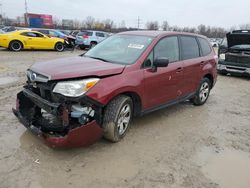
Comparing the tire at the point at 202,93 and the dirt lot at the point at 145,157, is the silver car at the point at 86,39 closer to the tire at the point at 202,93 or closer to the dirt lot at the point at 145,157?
the tire at the point at 202,93

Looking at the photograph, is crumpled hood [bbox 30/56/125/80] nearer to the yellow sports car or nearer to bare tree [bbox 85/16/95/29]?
the yellow sports car

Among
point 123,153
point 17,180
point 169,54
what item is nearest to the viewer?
point 17,180

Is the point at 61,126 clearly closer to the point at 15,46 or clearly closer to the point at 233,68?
the point at 233,68

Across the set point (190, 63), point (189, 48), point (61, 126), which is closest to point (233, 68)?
point (189, 48)

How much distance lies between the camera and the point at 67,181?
3.28m

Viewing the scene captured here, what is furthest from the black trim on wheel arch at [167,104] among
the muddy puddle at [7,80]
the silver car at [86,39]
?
the silver car at [86,39]

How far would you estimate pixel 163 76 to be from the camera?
4.93 meters

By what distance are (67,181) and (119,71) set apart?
69.8 inches

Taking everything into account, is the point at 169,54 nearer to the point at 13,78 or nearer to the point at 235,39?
the point at 13,78

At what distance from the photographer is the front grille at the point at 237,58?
1104 cm

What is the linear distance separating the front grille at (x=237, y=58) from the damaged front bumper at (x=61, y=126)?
29.8 ft

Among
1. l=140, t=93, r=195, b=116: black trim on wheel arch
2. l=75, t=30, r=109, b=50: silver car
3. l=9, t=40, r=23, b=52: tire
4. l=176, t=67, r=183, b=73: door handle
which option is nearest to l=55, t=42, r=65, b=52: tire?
l=75, t=30, r=109, b=50: silver car

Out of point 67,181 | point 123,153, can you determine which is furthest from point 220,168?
point 67,181

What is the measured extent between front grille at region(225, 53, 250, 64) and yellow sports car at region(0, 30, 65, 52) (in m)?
12.0
